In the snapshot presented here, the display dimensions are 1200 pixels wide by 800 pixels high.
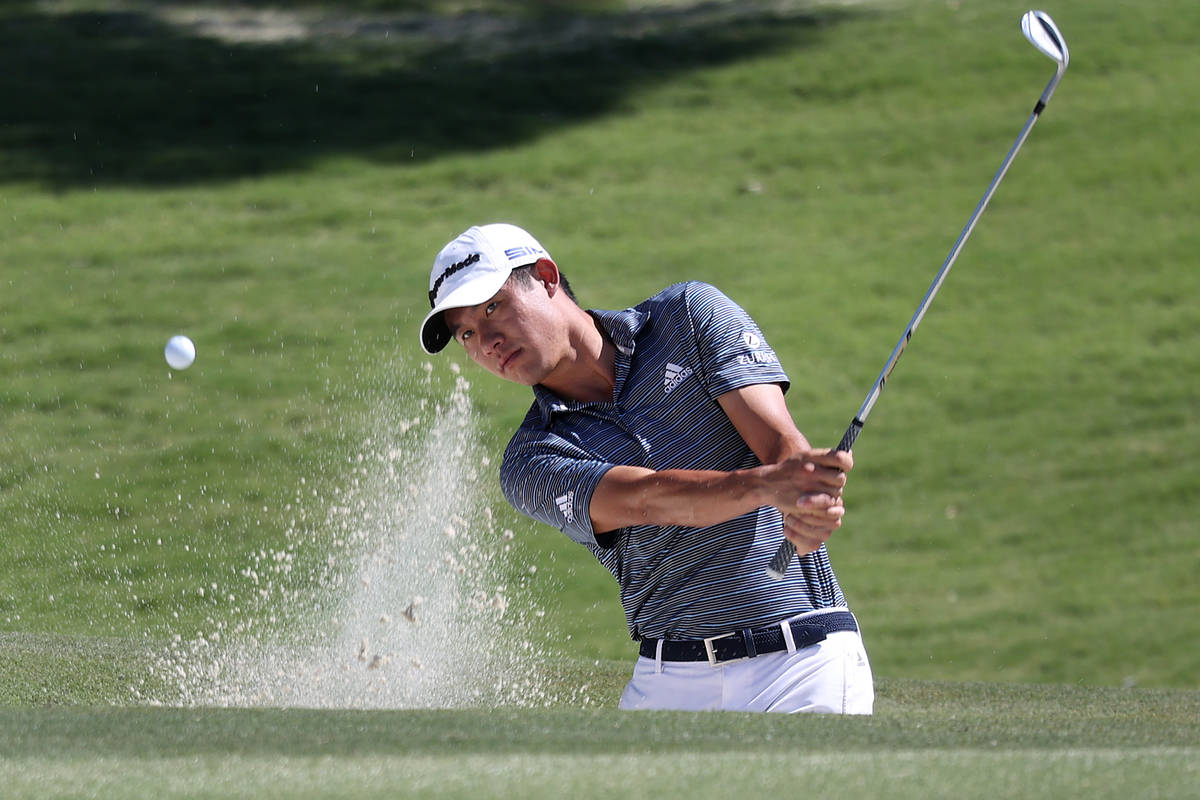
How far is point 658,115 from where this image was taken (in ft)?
40.6

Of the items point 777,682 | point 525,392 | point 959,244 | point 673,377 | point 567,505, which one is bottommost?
point 525,392

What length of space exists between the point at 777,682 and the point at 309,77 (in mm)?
11713

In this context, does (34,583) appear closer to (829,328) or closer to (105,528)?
(105,528)

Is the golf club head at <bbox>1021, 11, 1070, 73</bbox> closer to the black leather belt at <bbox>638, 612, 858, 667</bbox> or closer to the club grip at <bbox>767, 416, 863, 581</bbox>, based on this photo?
the club grip at <bbox>767, 416, 863, 581</bbox>

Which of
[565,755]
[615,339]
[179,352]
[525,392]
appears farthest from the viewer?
[525,392]

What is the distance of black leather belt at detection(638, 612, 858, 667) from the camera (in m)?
2.25

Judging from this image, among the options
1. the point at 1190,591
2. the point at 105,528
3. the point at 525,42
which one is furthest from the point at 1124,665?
the point at 525,42

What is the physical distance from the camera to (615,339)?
2.43 metres

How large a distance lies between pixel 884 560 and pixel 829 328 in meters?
2.39

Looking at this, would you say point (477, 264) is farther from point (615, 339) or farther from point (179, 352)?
point (179, 352)

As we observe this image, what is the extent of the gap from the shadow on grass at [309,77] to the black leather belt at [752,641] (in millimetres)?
9576

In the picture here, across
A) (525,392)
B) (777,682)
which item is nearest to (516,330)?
(777,682)

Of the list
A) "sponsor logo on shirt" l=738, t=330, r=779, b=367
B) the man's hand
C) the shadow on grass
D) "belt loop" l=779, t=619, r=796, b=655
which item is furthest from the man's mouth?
the shadow on grass

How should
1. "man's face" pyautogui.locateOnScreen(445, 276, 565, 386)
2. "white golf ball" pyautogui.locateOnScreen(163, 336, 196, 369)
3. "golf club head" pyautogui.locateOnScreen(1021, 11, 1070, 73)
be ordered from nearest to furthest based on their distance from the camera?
"man's face" pyautogui.locateOnScreen(445, 276, 565, 386), "golf club head" pyautogui.locateOnScreen(1021, 11, 1070, 73), "white golf ball" pyautogui.locateOnScreen(163, 336, 196, 369)
